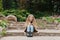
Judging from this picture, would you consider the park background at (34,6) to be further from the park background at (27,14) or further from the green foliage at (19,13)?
the green foliage at (19,13)

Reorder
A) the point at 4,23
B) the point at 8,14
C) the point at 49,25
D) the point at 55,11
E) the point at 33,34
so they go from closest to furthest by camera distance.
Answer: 1. the point at 33,34
2. the point at 4,23
3. the point at 49,25
4. the point at 8,14
5. the point at 55,11

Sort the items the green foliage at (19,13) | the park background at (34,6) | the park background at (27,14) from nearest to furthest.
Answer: the park background at (27,14)
the green foliage at (19,13)
the park background at (34,6)

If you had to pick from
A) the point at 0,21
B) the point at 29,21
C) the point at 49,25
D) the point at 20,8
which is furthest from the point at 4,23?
the point at 20,8

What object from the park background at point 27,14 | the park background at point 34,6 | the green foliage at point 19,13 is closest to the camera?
the park background at point 27,14

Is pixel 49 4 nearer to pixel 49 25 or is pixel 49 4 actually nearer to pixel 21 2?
pixel 21 2

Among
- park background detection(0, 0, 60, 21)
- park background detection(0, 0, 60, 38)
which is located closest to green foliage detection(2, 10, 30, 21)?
park background detection(0, 0, 60, 38)

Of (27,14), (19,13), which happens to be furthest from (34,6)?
(19,13)

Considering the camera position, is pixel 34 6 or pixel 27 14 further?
pixel 34 6

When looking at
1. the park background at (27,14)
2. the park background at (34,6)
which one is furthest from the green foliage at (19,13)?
the park background at (34,6)

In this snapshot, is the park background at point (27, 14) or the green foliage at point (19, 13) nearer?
the park background at point (27, 14)

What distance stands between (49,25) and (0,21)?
116 inches

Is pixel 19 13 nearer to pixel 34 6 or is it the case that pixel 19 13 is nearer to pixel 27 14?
pixel 27 14

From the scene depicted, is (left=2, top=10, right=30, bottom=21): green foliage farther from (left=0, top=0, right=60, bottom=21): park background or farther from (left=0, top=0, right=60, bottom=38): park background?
(left=0, top=0, right=60, bottom=21): park background

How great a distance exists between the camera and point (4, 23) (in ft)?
46.9
